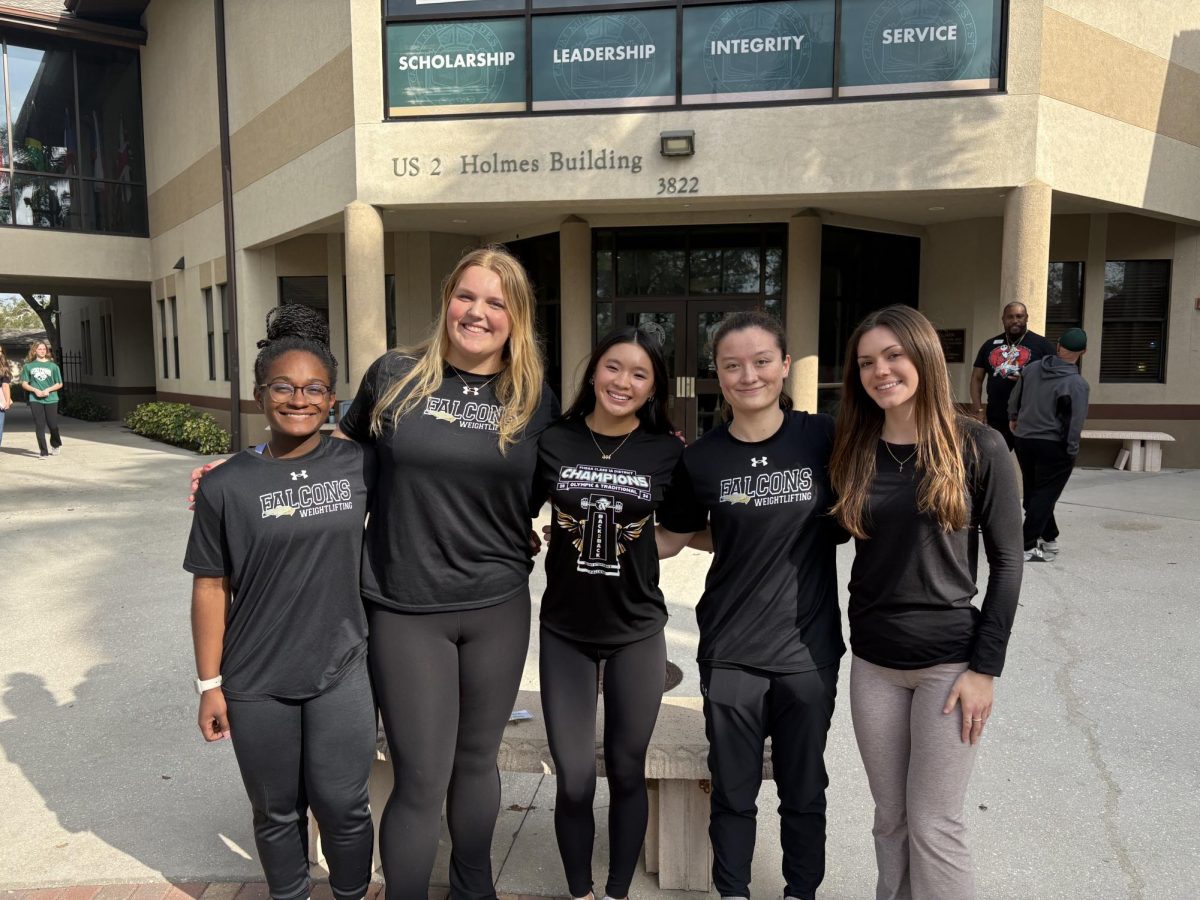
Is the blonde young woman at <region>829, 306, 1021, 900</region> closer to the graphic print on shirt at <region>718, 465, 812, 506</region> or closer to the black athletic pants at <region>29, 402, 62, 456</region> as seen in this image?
the graphic print on shirt at <region>718, 465, 812, 506</region>

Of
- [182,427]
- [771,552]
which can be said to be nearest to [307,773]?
[771,552]

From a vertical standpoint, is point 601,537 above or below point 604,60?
below

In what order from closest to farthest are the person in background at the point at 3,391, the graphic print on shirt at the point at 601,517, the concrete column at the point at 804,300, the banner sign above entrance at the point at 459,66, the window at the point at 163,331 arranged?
the graphic print on shirt at the point at 601,517 < the banner sign above entrance at the point at 459,66 < the concrete column at the point at 804,300 < the person in background at the point at 3,391 < the window at the point at 163,331

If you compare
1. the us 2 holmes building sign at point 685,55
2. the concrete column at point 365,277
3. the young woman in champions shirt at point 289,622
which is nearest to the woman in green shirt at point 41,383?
the concrete column at point 365,277

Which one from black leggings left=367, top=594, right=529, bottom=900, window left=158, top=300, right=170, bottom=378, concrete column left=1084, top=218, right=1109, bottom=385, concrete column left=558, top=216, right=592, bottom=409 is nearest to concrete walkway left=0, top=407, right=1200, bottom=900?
black leggings left=367, top=594, right=529, bottom=900

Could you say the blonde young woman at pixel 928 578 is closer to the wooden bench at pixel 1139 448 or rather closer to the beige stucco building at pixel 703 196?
the beige stucco building at pixel 703 196

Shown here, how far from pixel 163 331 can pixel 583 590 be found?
19928mm

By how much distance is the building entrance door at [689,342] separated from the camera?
1235cm

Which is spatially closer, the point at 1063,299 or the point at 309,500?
the point at 309,500

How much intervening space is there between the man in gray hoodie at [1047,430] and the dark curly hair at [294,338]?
585 cm

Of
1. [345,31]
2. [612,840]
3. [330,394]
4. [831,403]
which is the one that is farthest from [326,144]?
[612,840]

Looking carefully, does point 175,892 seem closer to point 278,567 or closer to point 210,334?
point 278,567

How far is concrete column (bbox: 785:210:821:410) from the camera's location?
1175cm

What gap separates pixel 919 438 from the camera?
7.46ft
